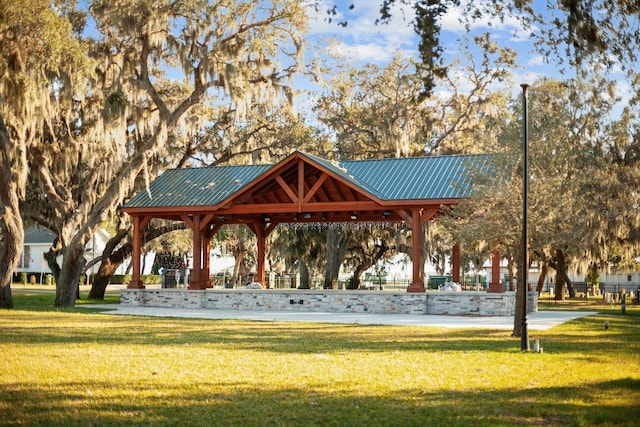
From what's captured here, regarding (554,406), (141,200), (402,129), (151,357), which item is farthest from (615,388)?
(402,129)

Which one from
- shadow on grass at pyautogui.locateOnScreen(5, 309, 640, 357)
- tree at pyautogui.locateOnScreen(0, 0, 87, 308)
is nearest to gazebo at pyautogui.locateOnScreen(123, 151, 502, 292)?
tree at pyautogui.locateOnScreen(0, 0, 87, 308)

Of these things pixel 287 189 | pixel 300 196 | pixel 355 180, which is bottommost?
pixel 300 196

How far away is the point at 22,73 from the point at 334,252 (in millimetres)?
17077

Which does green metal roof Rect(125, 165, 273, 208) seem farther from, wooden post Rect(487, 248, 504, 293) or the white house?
the white house

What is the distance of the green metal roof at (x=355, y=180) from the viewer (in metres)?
21.8

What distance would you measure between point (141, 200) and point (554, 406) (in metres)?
19.3

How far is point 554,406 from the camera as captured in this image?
7.30m

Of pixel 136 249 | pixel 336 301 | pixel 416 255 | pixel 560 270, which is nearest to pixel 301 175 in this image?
pixel 336 301

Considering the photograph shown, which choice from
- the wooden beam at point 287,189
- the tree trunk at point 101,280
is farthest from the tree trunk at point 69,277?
the wooden beam at point 287,189

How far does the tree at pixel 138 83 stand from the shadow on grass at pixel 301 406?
47.4 ft

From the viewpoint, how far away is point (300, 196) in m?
22.6

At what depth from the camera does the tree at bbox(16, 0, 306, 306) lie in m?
21.6

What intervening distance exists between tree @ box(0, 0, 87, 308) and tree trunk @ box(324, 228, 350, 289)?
14.6m

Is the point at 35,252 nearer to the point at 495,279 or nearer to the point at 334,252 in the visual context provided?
the point at 334,252
